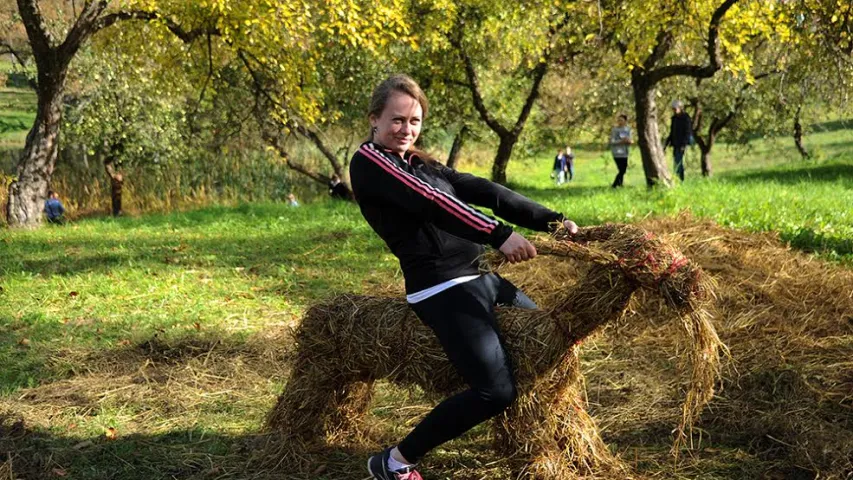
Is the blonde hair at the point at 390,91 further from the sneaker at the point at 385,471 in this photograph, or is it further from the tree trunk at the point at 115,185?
the tree trunk at the point at 115,185

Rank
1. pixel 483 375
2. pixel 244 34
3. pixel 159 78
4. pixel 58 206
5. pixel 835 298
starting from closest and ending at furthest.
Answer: pixel 483 375 < pixel 835 298 < pixel 244 34 < pixel 159 78 < pixel 58 206

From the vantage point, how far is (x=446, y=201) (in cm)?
329

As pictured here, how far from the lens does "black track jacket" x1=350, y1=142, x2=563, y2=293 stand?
3.29m

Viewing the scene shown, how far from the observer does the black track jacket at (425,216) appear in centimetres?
329

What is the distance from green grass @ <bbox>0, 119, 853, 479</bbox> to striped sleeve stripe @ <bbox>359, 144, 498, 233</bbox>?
150 centimetres

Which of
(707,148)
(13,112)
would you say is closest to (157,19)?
(707,148)

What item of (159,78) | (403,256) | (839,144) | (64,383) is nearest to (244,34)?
(159,78)

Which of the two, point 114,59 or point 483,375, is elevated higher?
point 114,59

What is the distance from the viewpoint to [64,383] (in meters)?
5.35

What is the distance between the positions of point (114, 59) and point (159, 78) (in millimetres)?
4501

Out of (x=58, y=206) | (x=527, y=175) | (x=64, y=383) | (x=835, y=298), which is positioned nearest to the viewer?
(x=64, y=383)

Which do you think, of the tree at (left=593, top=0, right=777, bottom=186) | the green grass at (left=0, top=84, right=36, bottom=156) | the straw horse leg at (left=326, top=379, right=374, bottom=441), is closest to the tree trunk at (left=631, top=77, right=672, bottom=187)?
the tree at (left=593, top=0, right=777, bottom=186)

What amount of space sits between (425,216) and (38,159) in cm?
1193

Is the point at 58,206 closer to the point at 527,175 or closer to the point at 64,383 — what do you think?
the point at 64,383
